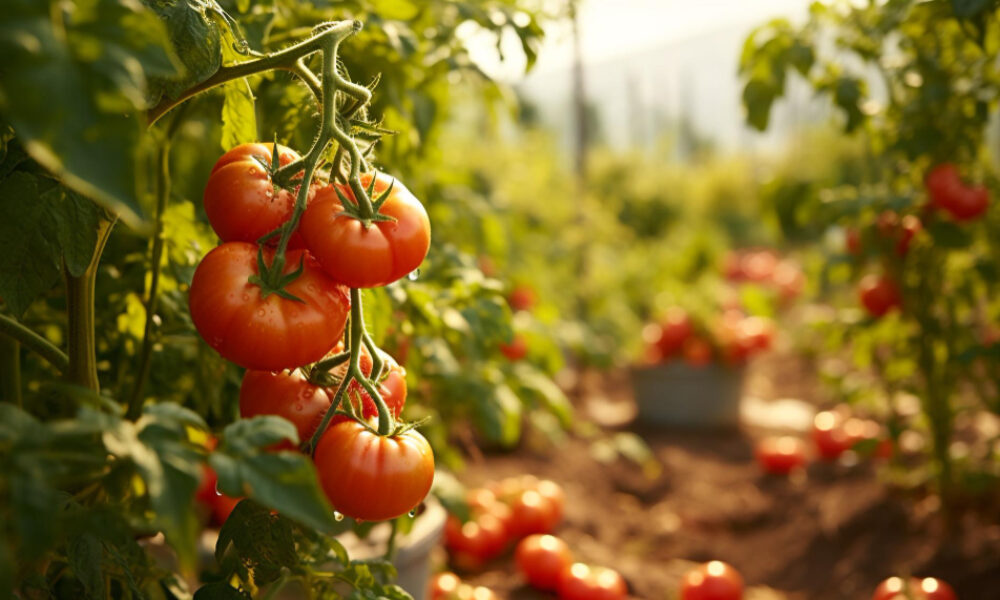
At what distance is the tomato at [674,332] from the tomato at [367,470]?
11.8 ft

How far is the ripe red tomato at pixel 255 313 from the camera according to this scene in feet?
2.30

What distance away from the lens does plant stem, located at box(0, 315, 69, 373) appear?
2.69 feet

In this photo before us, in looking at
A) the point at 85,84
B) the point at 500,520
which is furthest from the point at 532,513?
the point at 85,84

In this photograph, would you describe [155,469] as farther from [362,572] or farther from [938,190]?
[938,190]

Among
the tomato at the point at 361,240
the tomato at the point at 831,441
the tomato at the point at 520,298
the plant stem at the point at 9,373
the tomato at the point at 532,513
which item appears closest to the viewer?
the tomato at the point at 361,240

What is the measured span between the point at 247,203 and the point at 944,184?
1808 mm

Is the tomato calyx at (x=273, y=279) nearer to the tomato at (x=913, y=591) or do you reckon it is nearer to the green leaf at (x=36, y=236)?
the green leaf at (x=36, y=236)

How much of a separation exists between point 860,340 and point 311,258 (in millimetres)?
2170

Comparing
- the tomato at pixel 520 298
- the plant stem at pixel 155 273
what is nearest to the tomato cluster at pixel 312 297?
the plant stem at pixel 155 273

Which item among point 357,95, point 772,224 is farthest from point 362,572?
point 772,224

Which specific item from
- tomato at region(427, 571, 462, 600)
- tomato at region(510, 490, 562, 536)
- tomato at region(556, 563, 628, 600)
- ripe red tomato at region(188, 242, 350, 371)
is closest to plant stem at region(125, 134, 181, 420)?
ripe red tomato at region(188, 242, 350, 371)

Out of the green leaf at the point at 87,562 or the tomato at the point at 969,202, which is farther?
the tomato at the point at 969,202

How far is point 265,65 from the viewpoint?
76 cm

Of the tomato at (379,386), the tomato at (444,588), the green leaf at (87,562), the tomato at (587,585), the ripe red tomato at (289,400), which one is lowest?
the green leaf at (87,562)
